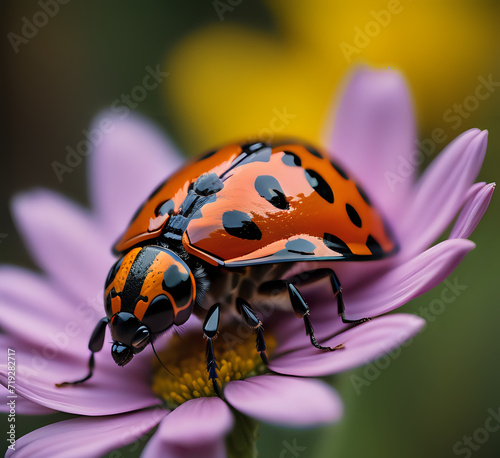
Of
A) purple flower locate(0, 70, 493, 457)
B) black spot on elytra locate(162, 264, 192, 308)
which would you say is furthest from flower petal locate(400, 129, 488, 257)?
black spot on elytra locate(162, 264, 192, 308)

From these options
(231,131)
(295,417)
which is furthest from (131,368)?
(231,131)

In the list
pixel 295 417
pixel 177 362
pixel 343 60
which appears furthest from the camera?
pixel 343 60

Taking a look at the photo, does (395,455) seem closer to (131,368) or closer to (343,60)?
(131,368)

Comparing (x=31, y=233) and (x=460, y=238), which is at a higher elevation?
(x=31, y=233)

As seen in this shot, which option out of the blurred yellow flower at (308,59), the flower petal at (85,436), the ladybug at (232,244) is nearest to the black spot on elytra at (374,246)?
the ladybug at (232,244)

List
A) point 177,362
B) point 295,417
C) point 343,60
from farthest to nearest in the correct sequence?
point 343,60 < point 177,362 < point 295,417

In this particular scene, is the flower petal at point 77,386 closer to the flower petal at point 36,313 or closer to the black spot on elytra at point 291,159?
the flower petal at point 36,313
